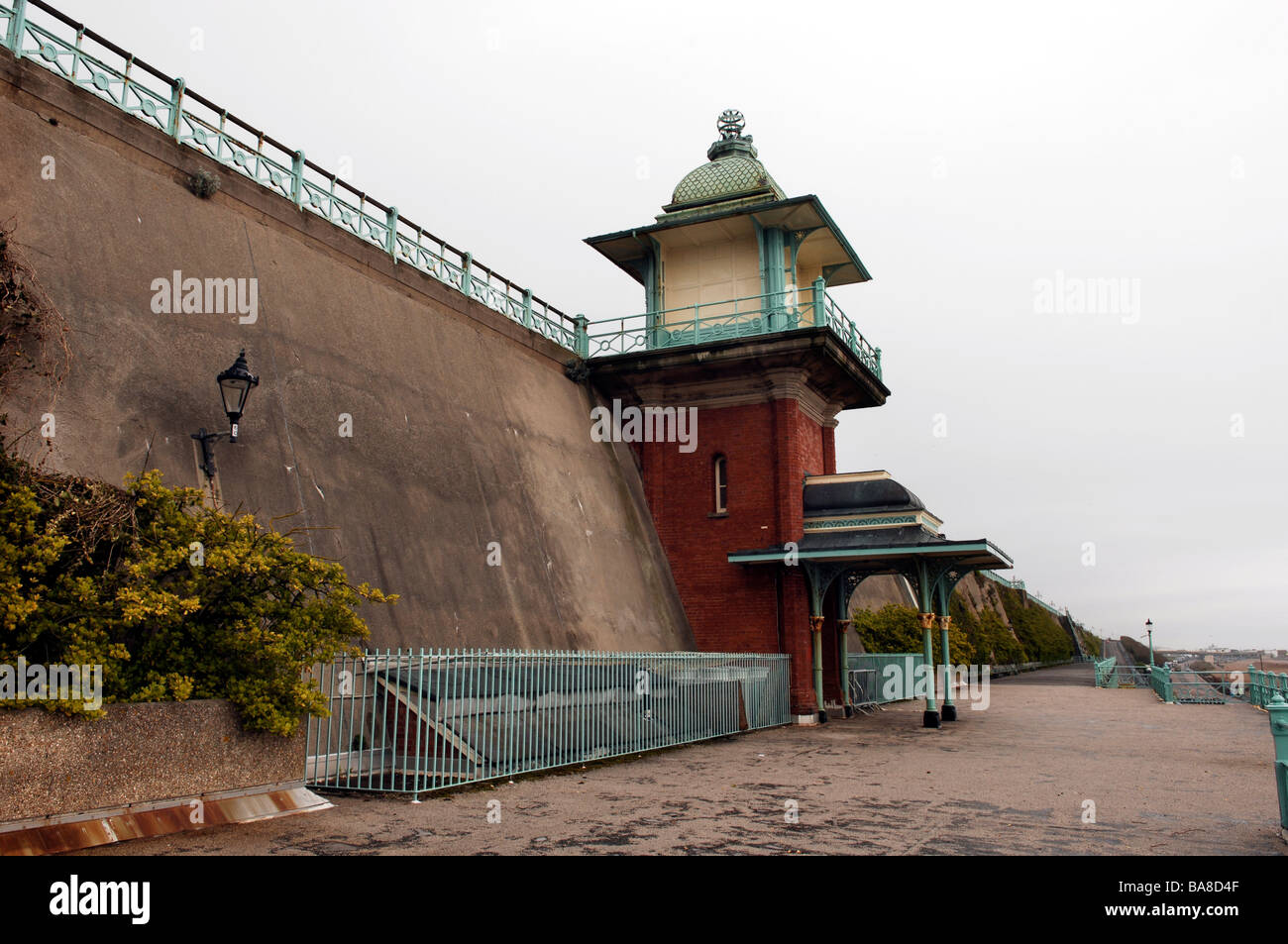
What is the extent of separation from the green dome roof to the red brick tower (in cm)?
4

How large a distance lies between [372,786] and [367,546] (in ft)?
12.4

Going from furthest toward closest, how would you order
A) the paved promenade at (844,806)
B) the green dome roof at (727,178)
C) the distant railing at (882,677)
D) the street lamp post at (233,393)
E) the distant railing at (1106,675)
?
the distant railing at (1106,675) < the distant railing at (882,677) < the green dome roof at (727,178) < the street lamp post at (233,393) < the paved promenade at (844,806)

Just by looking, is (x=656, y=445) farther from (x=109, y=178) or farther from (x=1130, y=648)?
(x=1130, y=648)

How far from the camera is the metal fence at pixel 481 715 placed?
9.95 m

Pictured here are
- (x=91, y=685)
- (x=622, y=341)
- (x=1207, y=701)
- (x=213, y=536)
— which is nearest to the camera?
(x=91, y=685)

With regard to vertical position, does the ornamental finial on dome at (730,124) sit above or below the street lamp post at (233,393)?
above

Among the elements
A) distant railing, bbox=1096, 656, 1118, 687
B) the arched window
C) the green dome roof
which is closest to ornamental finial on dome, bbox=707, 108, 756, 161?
the green dome roof

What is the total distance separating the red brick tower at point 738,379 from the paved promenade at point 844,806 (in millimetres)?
4641

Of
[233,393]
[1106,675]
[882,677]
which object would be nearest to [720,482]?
[882,677]

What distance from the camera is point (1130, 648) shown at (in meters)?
114

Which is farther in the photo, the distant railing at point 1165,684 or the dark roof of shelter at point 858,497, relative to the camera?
the distant railing at point 1165,684

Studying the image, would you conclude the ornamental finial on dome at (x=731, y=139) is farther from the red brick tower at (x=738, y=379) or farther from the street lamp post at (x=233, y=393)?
the street lamp post at (x=233, y=393)

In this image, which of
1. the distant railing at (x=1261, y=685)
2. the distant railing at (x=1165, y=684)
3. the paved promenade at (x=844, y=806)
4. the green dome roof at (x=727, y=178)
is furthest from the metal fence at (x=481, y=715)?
the distant railing at (x=1165, y=684)

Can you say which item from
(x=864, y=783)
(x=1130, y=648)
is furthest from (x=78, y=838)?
(x=1130, y=648)
